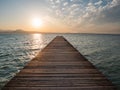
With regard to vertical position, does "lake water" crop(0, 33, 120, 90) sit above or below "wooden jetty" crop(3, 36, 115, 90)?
below

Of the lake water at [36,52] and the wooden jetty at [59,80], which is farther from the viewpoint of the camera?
the lake water at [36,52]

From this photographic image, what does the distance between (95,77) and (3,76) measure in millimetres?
7001

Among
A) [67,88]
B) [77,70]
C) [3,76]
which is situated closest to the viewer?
[67,88]

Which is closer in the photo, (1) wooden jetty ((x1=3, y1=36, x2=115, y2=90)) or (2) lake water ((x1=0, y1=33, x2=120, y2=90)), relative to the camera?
(1) wooden jetty ((x1=3, y1=36, x2=115, y2=90))

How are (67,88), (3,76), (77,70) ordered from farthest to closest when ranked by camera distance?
(3,76)
(77,70)
(67,88)

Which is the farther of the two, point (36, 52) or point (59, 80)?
point (36, 52)

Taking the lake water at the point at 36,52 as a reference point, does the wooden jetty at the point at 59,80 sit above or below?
above

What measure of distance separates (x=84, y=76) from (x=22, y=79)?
1610 millimetres

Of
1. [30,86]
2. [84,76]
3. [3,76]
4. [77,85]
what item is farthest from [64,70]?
[3,76]

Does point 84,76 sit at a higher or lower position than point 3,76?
higher

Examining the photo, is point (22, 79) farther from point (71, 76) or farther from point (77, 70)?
point (77, 70)

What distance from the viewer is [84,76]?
4.12 meters

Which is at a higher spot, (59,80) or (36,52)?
(59,80)

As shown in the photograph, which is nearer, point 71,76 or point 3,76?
point 71,76
